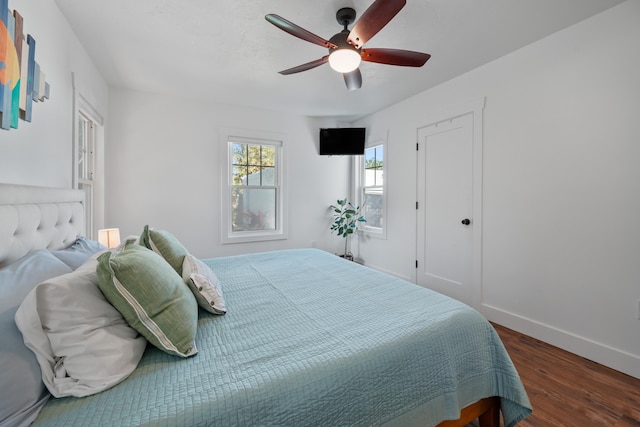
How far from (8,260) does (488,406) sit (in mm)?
2328

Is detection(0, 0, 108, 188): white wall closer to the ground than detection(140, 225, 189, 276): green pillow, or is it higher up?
higher up

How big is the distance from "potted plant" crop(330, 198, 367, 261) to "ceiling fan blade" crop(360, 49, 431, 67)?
8.34 feet

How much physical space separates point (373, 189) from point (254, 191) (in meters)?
1.87

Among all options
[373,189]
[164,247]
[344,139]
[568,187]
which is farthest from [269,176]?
[568,187]

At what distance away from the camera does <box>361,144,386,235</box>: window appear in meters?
4.17

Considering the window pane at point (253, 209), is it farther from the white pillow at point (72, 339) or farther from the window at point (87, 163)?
the white pillow at point (72, 339)

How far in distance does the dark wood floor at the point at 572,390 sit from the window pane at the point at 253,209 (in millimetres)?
3276

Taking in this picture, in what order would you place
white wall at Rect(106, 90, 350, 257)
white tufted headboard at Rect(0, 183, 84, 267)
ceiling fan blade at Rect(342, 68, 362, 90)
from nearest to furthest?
white tufted headboard at Rect(0, 183, 84, 267) < ceiling fan blade at Rect(342, 68, 362, 90) < white wall at Rect(106, 90, 350, 257)

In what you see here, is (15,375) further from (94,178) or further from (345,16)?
(94,178)

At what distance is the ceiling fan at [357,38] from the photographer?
151 cm

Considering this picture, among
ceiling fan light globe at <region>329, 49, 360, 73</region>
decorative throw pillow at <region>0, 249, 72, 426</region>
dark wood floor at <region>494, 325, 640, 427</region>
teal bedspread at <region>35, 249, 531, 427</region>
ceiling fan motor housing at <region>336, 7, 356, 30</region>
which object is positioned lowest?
dark wood floor at <region>494, 325, 640, 427</region>

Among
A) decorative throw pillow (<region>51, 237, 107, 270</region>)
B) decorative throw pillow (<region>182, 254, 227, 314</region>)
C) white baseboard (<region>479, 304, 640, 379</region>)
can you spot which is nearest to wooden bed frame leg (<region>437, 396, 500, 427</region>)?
decorative throw pillow (<region>182, 254, 227, 314</region>)

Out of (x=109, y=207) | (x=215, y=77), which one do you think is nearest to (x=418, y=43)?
(x=215, y=77)

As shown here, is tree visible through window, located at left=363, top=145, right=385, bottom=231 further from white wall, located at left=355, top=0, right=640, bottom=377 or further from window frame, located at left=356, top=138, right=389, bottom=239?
white wall, located at left=355, top=0, right=640, bottom=377
